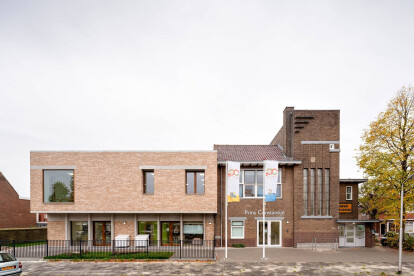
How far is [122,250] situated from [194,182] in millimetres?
7261

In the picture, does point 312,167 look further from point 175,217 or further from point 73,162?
point 73,162

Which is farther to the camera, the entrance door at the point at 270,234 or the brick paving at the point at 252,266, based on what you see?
the entrance door at the point at 270,234

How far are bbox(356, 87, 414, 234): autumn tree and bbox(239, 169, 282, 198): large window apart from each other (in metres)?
7.57

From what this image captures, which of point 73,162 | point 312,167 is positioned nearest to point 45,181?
point 73,162

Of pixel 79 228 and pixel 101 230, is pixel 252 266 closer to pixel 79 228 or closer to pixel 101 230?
pixel 101 230

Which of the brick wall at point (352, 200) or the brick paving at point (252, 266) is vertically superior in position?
the brick wall at point (352, 200)

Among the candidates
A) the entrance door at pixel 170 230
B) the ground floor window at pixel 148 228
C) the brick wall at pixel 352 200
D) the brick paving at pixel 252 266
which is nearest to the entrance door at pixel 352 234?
the brick wall at pixel 352 200

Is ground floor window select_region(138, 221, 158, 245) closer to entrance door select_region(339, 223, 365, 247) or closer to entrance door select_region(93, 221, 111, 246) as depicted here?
entrance door select_region(93, 221, 111, 246)

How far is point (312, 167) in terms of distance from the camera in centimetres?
1930

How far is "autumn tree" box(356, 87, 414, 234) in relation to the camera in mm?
17359

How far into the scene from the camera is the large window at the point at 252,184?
63.2ft

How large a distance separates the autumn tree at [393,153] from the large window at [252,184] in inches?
298

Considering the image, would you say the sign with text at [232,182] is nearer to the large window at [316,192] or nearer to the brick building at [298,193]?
the brick building at [298,193]

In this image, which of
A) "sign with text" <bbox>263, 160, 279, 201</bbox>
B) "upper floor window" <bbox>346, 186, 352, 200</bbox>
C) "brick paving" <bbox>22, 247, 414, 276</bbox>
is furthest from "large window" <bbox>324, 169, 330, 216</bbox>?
"sign with text" <bbox>263, 160, 279, 201</bbox>
